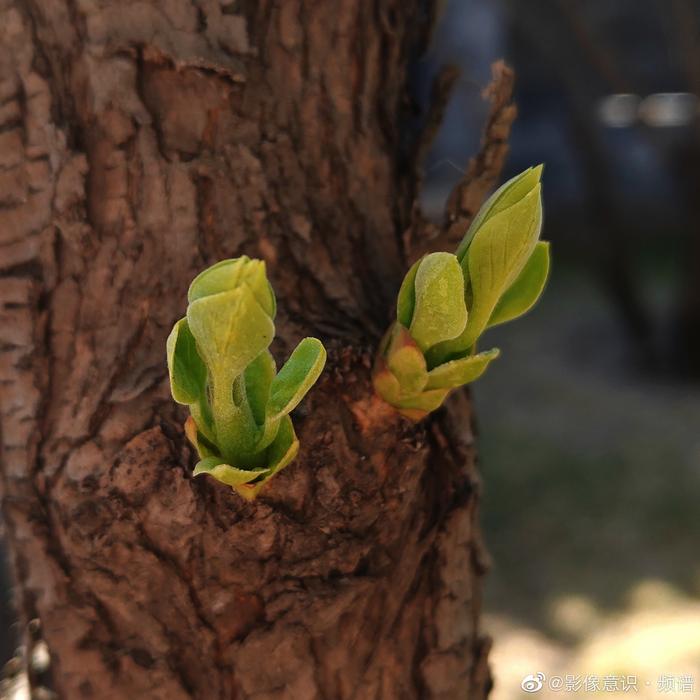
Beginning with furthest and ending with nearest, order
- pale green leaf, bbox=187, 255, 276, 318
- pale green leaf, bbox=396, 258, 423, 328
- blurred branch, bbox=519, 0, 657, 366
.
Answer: blurred branch, bbox=519, 0, 657, 366 < pale green leaf, bbox=396, 258, 423, 328 < pale green leaf, bbox=187, 255, 276, 318

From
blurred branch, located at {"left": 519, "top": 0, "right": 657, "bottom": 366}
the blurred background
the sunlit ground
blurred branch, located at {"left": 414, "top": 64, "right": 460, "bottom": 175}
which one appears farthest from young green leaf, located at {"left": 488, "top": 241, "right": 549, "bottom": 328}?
blurred branch, located at {"left": 519, "top": 0, "right": 657, "bottom": 366}

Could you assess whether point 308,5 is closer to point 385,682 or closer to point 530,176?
point 530,176

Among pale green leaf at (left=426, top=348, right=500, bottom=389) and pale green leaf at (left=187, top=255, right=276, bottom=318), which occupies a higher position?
pale green leaf at (left=187, top=255, right=276, bottom=318)

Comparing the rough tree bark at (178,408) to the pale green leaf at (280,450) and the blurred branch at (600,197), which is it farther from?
the blurred branch at (600,197)

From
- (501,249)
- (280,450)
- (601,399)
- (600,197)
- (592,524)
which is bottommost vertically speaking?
(592,524)

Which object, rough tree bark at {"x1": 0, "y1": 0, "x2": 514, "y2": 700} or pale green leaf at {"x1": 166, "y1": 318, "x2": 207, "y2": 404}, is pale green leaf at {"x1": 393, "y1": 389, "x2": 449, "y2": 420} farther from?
pale green leaf at {"x1": 166, "y1": 318, "x2": 207, "y2": 404}

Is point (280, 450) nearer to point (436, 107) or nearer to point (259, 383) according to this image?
point (259, 383)

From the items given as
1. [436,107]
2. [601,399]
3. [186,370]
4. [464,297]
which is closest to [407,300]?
[464,297]
